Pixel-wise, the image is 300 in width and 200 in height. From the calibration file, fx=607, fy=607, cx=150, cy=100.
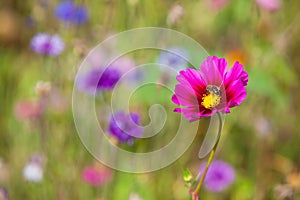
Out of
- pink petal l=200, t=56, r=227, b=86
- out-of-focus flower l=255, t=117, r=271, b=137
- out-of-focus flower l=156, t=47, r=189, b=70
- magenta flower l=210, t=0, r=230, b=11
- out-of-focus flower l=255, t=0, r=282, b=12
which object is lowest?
pink petal l=200, t=56, r=227, b=86

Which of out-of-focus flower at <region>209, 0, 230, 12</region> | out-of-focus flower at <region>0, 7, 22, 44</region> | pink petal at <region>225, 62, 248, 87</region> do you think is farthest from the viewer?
out-of-focus flower at <region>0, 7, 22, 44</region>

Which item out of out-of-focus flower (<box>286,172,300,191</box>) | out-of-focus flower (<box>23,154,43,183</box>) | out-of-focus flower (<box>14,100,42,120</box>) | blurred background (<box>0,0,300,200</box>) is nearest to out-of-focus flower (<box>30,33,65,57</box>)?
blurred background (<box>0,0,300,200</box>)

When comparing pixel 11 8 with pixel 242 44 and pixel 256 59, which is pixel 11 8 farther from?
pixel 256 59

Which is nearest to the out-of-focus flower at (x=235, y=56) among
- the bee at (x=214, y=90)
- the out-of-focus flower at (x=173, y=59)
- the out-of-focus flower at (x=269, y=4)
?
the out-of-focus flower at (x=269, y=4)

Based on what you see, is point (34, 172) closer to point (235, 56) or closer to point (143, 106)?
point (143, 106)

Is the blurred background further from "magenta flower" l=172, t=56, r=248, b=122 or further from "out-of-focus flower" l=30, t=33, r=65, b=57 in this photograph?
"magenta flower" l=172, t=56, r=248, b=122

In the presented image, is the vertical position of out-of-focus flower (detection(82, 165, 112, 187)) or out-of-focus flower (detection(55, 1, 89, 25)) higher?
out-of-focus flower (detection(55, 1, 89, 25))

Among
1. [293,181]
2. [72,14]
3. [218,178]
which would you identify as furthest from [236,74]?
[72,14]

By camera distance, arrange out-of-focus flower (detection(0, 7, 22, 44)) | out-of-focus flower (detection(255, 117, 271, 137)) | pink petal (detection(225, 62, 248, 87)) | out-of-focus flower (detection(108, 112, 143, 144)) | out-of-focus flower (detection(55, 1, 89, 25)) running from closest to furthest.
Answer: pink petal (detection(225, 62, 248, 87)) < out-of-focus flower (detection(108, 112, 143, 144)) < out-of-focus flower (detection(55, 1, 89, 25)) < out-of-focus flower (detection(255, 117, 271, 137)) < out-of-focus flower (detection(0, 7, 22, 44))
